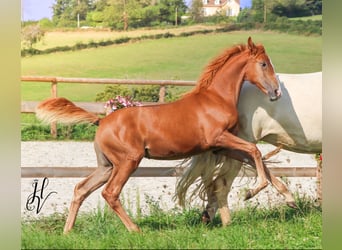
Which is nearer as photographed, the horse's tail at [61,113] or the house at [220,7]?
the horse's tail at [61,113]

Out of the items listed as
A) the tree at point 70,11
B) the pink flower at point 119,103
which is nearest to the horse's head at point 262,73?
the pink flower at point 119,103

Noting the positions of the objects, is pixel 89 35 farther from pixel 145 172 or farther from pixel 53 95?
pixel 145 172

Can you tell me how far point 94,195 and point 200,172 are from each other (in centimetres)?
111

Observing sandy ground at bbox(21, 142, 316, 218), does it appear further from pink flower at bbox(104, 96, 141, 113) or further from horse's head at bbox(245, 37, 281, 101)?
horse's head at bbox(245, 37, 281, 101)

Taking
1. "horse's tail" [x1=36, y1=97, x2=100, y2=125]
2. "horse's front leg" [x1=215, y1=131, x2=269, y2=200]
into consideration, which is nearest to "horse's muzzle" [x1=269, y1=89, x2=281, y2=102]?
"horse's front leg" [x1=215, y1=131, x2=269, y2=200]

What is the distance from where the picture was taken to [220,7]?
521 cm

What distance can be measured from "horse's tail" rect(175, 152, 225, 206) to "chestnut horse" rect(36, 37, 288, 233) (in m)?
0.23

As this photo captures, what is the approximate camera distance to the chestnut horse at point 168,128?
4539 millimetres

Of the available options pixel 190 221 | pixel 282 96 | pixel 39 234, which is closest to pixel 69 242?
pixel 39 234

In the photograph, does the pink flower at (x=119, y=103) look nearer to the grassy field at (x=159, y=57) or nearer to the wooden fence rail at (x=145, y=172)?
the grassy field at (x=159, y=57)

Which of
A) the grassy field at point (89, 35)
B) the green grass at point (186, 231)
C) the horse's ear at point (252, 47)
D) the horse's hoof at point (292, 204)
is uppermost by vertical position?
the grassy field at point (89, 35)

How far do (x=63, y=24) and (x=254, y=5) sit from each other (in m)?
1.59

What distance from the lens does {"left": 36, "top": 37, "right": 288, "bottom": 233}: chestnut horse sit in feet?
14.9

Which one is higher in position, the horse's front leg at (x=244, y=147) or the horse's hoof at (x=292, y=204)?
the horse's front leg at (x=244, y=147)
